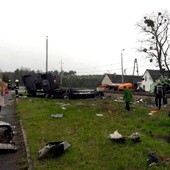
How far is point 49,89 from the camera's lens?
133 ft

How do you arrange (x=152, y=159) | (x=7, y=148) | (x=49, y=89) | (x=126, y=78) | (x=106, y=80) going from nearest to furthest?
1. (x=152, y=159)
2. (x=7, y=148)
3. (x=49, y=89)
4. (x=126, y=78)
5. (x=106, y=80)

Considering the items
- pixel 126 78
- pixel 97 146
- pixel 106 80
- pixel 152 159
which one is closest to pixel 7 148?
pixel 97 146

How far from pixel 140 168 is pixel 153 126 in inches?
279

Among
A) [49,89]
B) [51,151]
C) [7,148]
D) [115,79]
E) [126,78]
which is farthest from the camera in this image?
[115,79]

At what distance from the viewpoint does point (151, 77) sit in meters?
93.0

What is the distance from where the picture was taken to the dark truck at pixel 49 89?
3975 cm

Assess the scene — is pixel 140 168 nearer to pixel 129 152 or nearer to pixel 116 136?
pixel 129 152

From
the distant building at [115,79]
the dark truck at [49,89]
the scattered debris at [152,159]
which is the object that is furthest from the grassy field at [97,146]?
the distant building at [115,79]

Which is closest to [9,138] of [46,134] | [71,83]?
[46,134]

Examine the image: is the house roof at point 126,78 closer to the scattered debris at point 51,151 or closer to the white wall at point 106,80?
the white wall at point 106,80

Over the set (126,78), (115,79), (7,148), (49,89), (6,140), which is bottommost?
(7,148)

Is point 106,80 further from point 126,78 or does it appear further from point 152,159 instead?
point 152,159

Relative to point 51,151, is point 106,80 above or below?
above

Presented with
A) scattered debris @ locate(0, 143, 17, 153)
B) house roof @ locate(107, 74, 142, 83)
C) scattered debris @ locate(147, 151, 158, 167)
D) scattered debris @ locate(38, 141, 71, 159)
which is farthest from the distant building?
scattered debris @ locate(147, 151, 158, 167)
